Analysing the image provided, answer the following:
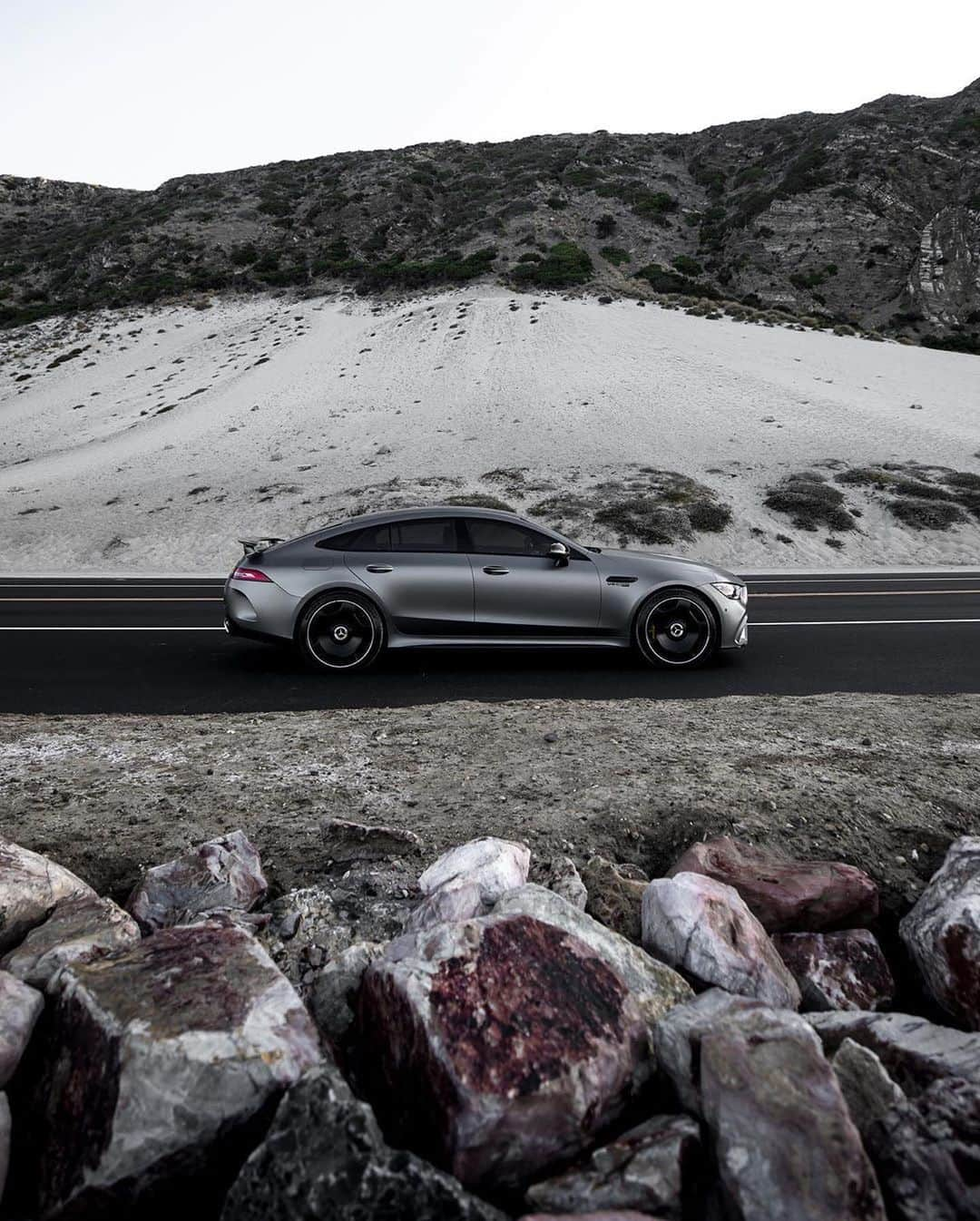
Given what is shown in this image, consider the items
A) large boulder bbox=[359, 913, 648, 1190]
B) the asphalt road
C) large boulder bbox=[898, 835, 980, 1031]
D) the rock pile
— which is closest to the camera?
the rock pile

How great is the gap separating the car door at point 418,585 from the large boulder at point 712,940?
5009 millimetres

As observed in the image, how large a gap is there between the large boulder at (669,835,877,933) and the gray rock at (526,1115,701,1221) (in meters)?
1.34

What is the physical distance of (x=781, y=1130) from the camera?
6.70 feet

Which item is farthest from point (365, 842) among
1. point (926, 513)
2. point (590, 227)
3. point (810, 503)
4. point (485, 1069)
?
point (590, 227)

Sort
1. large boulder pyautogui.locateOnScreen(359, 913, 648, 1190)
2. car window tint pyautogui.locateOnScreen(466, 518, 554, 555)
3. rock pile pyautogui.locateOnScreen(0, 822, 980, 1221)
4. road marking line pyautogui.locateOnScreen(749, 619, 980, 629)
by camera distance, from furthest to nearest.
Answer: road marking line pyautogui.locateOnScreen(749, 619, 980, 629) < car window tint pyautogui.locateOnScreen(466, 518, 554, 555) < large boulder pyautogui.locateOnScreen(359, 913, 648, 1190) < rock pile pyautogui.locateOnScreen(0, 822, 980, 1221)

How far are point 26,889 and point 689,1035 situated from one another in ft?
7.89

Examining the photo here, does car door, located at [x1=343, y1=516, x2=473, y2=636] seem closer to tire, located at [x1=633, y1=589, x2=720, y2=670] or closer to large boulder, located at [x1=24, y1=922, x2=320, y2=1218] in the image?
tire, located at [x1=633, y1=589, x2=720, y2=670]

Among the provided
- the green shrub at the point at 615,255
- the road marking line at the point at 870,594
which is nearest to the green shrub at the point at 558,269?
the green shrub at the point at 615,255

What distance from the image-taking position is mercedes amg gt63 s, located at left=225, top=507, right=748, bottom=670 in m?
8.03

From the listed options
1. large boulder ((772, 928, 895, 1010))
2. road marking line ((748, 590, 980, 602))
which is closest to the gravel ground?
large boulder ((772, 928, 895, 1010))

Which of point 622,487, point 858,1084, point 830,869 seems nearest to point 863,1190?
point 858,1084

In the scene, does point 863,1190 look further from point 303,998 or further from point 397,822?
point 397,822

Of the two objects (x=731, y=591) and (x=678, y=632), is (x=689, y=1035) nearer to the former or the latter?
(x=678, y=632)

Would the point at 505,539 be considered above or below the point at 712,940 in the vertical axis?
above
